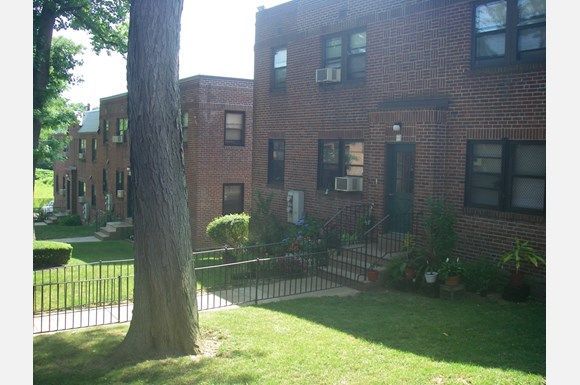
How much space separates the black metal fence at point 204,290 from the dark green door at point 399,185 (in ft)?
6.75

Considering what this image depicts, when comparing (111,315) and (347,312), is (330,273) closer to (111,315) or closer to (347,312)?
(347,312)

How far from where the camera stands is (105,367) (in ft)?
24.7

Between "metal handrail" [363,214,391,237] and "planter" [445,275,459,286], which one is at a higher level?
"metal handrail" [363,214,391,237]

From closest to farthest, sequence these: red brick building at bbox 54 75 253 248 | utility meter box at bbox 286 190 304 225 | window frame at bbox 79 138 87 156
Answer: utility meter box at bbox 286 190 304 225
red brick building at bbox 54 75 253 248
window frame at bbox 79 138 87 156

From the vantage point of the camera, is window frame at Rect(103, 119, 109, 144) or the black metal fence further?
window frame at Rect(103, 119, 109, 144)

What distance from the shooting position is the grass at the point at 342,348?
690cm

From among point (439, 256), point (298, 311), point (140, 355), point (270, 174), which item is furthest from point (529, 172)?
point (270, 174)

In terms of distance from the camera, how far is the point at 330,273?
1331 centimetres

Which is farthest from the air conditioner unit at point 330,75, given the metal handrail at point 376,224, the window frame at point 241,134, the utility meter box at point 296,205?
the window frame at point 241,134

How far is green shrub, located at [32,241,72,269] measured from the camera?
1783 centimetres

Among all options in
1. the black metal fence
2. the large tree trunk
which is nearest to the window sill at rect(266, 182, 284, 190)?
the black metal fence

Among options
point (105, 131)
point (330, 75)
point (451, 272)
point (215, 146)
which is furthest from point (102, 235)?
point (451, 272)

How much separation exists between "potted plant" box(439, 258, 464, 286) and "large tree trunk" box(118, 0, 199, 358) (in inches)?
Result: 213

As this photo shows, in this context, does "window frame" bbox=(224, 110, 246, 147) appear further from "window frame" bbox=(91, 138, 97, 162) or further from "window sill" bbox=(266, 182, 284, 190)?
"window frame" bbox=(91, 138, 97, 162)
